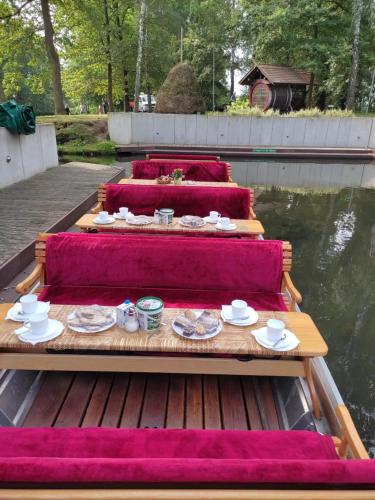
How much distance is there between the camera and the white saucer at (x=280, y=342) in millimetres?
2271

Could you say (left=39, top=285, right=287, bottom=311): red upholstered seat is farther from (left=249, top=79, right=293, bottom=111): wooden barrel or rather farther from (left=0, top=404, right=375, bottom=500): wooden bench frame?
(left=249, top=79, right=293, bottom=111): wooden barrel

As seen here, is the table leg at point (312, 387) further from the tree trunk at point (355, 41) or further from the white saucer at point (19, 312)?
the tree trunk at point (355, 41)

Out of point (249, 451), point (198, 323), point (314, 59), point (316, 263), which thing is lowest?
point (316, 263)

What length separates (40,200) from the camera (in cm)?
805

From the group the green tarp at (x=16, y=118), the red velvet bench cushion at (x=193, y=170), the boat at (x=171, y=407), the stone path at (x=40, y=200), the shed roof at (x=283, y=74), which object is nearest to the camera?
the boat at (x=171, y=407)

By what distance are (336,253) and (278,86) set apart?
19333mm

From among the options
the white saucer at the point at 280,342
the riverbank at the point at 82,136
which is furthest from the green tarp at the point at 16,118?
the white saucer at the point at 280,342

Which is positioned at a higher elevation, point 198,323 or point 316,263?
point 198,323

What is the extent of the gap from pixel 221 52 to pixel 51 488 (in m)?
31.6

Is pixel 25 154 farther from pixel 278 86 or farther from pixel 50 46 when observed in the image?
pixel 278 86

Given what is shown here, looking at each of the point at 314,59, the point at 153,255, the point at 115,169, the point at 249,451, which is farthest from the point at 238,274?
the point at 314,59

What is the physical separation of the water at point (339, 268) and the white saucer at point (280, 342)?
1393mm

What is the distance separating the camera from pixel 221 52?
2838cm

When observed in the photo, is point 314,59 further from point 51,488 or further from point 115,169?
point 51,488
